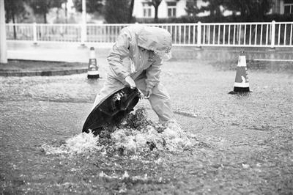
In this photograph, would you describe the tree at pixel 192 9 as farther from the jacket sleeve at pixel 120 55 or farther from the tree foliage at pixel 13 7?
the jacket sleeve at pixel 120 55

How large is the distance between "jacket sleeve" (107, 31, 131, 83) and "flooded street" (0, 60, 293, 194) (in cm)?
73

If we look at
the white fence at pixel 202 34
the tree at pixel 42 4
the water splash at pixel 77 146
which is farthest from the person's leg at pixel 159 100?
the tree at pixel 42 4

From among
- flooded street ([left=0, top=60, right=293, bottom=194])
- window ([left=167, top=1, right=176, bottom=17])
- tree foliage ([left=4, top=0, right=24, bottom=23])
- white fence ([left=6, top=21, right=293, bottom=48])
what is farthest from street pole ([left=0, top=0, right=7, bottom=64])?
window ([left=167, top=1, right=176, bottom=17])

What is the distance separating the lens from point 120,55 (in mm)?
4617

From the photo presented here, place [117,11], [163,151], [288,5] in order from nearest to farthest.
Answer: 1. [163,151]
2. [117,11]
3. [288,5]

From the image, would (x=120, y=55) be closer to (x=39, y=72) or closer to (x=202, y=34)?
(x=39, y=72)

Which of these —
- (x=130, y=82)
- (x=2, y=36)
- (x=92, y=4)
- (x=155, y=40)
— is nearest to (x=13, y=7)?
(x=92, y=4)

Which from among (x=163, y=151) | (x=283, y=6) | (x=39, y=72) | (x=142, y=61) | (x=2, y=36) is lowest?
(x=163, y=151)

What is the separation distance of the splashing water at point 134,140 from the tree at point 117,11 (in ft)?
88.4

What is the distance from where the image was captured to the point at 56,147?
175 inches

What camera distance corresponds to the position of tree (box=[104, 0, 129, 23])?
31.0 metres

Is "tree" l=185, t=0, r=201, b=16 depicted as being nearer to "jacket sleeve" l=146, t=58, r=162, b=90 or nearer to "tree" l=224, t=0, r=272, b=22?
"tree" l=224, t=0, r=272, b=22

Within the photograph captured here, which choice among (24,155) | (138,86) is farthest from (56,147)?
(138,86)

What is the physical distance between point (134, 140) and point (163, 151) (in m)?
0.38
